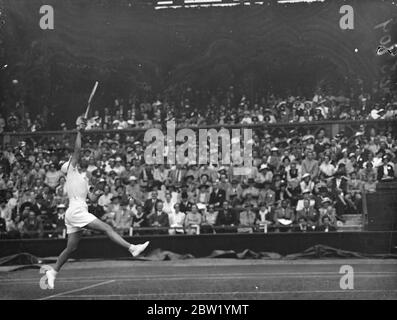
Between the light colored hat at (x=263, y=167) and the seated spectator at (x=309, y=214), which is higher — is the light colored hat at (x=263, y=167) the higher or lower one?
the higher one

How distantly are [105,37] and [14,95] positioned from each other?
2.34 m

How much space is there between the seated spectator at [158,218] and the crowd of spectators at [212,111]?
6.71 feet

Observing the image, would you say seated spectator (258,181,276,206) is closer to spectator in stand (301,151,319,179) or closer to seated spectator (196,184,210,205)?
spectator in stand (301,151,319,179)

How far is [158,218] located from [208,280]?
10.2 ft

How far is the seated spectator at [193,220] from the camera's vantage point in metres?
12.4

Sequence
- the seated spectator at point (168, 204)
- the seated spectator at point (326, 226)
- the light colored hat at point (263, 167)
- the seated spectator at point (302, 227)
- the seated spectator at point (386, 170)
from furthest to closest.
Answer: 1. the light colored hat at point (263, 167)
2. the seated spectator at point (168, 204)
3. the seated spectator at point (386, 170)
4. the seated spectator at point (302, 227)
5. the seated spectator at point (326, 226)

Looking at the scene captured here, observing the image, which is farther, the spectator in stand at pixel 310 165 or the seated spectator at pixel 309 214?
the spectator in stand at pixel 310 165

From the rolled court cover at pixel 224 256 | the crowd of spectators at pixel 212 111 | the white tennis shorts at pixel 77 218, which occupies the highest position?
the crowd of spectators at pixel 212 111

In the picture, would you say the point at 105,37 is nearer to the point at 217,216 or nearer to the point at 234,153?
the point at 234,153

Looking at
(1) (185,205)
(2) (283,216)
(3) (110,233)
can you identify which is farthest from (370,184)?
(3) (110,233)

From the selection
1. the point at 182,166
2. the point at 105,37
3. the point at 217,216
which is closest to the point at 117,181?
the point at 182,166

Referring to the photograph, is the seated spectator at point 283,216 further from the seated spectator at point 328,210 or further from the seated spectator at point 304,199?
the seated spectator at point 328,210

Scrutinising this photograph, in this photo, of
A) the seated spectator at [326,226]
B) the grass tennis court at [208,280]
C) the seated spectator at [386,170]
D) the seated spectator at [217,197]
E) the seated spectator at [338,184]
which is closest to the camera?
the grass tennis court at [208,280]

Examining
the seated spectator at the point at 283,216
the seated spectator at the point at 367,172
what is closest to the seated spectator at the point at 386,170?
the seated spectator at the point at 367,172
